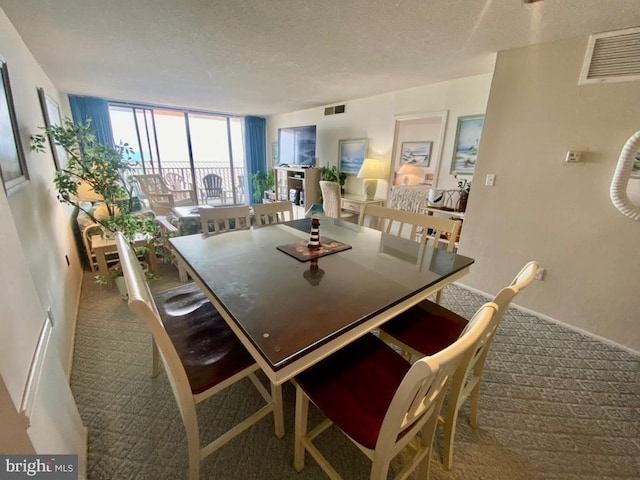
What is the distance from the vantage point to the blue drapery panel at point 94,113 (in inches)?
177

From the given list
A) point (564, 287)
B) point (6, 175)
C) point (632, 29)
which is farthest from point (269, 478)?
point (632, 29)

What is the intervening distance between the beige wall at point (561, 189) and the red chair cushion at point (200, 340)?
2538 millimetres

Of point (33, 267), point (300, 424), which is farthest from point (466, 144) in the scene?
point (33, 267)

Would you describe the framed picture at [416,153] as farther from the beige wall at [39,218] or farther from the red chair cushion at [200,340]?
the beige wall at [39,218]

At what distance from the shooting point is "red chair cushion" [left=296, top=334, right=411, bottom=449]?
864 millimetres

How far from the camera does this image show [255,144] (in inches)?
257

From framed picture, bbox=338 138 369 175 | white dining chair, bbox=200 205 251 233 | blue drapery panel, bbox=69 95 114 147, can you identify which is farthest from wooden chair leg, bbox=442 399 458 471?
blue drapery panel, bbox=69 95 114 147

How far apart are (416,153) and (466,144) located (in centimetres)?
107

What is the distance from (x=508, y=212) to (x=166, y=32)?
326cm

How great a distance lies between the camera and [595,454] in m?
1.26

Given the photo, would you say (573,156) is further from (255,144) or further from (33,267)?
(255,144)

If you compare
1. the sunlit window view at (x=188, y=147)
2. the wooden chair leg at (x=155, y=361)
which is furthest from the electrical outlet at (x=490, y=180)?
the sunlit window view at (x=188, y=147)

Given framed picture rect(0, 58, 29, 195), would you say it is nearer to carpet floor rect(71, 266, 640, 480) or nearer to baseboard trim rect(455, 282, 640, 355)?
carpet floor rect(71, 266, 640, 480)

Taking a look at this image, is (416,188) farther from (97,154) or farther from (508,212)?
(97,154)
